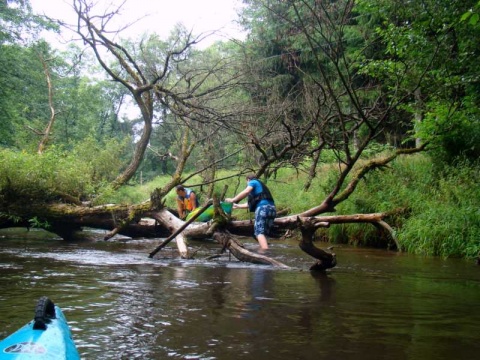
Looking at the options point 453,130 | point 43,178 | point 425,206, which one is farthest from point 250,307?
point 453,130

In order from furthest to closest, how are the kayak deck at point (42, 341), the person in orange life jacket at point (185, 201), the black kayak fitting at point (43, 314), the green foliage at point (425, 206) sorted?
the person in orange life jacket at point (185, 201)
the green foliage at point (425, 206)
the black kayak fitting at point (43, 314)
the kayak deck at point (42, 341)

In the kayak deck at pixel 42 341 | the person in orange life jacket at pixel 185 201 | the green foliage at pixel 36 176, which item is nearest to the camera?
the kayak deck at pixel 42 341

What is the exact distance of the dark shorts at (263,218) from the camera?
994 centimetres

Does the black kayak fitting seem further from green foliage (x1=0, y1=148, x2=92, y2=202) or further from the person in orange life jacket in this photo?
the person in orange life jacket

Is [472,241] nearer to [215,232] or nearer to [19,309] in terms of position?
[215,232]

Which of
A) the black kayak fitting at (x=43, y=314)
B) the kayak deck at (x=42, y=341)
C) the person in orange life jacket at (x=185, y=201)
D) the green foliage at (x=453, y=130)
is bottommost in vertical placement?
the kayak deck at (x=42, y=341)

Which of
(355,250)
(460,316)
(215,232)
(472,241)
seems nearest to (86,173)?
(215,232)

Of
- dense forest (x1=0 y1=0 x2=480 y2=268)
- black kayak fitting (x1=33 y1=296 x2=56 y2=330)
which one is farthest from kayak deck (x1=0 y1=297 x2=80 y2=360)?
dense forest (x1=0 y1=0 x2=480 y2=268)

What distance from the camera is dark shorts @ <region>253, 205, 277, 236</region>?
994 centimetres

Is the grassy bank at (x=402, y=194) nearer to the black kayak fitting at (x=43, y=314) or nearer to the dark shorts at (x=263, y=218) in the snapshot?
the dark shorts at (x=263, y=218)

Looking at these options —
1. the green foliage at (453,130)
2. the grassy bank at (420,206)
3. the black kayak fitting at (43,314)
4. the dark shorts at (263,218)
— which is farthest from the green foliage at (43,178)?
the black kayak fitting at (43,314)

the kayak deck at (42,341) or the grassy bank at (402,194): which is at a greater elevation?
the grassy bank at (402,194)

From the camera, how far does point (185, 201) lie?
1324cm

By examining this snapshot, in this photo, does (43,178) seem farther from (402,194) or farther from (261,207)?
(402,194)
